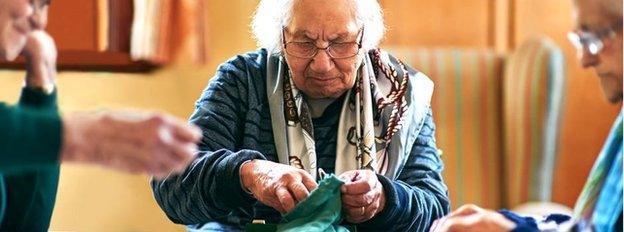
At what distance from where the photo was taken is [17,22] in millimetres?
1084

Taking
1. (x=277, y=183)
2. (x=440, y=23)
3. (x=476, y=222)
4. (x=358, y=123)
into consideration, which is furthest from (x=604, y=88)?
(x=440, y=23)

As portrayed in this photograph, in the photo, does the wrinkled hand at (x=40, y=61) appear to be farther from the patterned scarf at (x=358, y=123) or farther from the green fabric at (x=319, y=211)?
the patterned scarf at (x=358, y=123)

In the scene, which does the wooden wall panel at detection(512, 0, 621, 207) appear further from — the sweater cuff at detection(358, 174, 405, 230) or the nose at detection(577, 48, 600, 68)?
the nose at detection(577, 48, 600, 68)

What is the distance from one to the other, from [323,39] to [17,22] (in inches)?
28.0

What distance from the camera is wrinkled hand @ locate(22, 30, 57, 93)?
1140 mm

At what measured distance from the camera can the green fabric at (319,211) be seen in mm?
1534

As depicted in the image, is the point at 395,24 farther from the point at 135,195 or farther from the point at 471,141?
the point at 135,195

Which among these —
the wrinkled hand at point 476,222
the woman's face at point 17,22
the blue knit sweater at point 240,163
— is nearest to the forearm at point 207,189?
the blue knit sweater at point 240,163

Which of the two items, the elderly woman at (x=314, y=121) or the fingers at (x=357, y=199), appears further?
the elderly woman at (x=314, y=121)

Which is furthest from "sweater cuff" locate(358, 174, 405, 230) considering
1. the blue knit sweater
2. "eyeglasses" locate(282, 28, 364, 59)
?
"eyeglasses" locate(282, 28, 364, 59)

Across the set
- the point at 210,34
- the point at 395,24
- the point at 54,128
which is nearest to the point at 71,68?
the point at 210,34

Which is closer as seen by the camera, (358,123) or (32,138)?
(32,138)

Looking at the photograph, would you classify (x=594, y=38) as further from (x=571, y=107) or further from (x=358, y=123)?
(x=571, y=107)

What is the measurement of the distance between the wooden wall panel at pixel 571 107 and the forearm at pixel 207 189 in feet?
4.28
